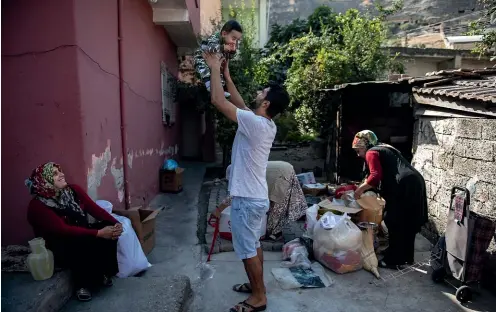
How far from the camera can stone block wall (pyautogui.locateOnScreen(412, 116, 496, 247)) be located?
4.16 m

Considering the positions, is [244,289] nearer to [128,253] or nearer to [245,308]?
[245,308]

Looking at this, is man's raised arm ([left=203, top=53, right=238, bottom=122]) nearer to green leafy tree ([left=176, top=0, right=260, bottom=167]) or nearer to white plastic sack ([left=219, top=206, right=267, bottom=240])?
white plastic sack ([left=219, top=206, right=267, bottom=240])

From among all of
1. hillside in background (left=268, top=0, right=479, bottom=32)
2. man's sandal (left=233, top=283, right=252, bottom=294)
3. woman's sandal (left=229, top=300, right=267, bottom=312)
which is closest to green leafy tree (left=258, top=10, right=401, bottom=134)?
man's sandal (left=233, top=283, right=252, bottom=294)

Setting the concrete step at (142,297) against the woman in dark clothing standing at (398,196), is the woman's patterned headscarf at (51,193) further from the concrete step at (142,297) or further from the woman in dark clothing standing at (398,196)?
the woman in dark clothing standing at (398,196)

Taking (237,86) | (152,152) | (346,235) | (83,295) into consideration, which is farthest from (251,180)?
(237,86)

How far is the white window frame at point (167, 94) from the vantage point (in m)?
7.93

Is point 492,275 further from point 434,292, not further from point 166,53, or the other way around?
point 166,53

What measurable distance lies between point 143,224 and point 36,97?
1680mm

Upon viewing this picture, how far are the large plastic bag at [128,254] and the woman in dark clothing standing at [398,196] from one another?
249 cm

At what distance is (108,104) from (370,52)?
7.89 m

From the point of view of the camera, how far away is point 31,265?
292 cm

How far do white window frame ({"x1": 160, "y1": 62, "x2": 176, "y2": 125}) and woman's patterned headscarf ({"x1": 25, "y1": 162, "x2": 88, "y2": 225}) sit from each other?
15.6ft

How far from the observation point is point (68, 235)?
3.07m

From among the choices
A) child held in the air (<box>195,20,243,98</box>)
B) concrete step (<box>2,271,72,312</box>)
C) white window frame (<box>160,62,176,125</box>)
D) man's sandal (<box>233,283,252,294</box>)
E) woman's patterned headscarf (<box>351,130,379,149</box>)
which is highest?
child held in the air (<box>195,20,243,98</box>)
